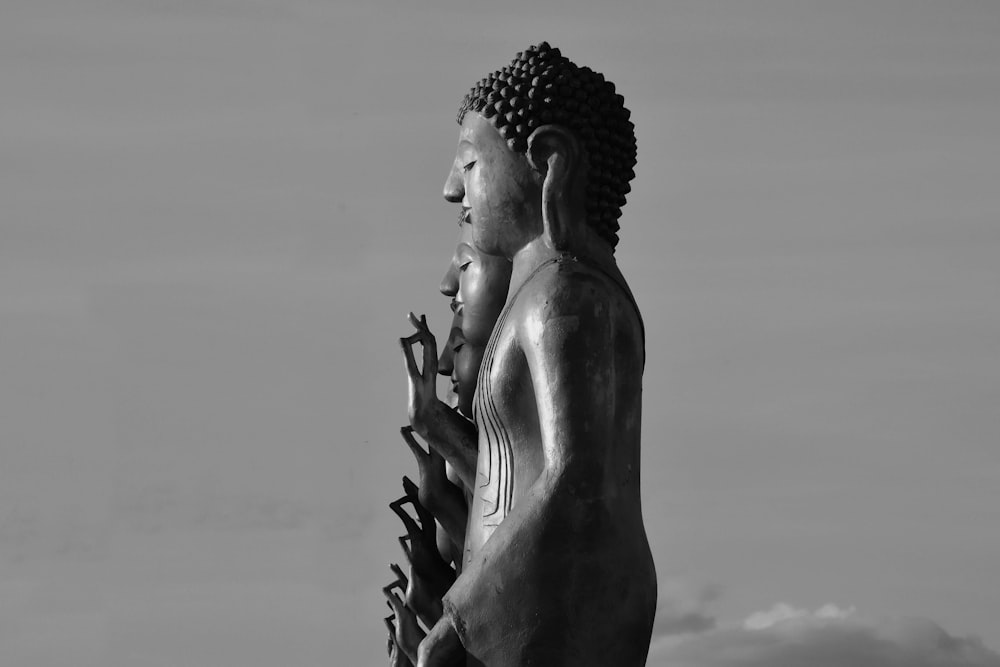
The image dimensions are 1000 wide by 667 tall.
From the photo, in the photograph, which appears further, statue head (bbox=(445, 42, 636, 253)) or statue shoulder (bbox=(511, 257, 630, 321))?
statue head (bbox=(445, 42, 636, 253))

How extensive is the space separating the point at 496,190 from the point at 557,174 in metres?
0.36

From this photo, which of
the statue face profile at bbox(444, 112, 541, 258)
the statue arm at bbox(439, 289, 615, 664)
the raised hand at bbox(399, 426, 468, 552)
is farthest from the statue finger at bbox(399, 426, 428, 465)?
the statue arm at bbox(439, 289, 615, 664)

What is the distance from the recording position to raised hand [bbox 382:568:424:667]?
1034 cm

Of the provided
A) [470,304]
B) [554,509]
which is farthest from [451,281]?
[554,509]

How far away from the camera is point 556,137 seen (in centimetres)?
982

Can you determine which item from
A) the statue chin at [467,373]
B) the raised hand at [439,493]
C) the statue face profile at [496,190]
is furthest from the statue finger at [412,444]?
the statue face profile at [496,190]

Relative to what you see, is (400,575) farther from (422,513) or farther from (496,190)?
(496,190)

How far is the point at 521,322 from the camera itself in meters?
9.48

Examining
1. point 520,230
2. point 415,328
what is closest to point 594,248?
point 520,230

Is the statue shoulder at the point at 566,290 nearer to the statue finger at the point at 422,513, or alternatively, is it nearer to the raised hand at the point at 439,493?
the raised hand at the point at 439,493

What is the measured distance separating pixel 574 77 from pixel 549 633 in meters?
2.50

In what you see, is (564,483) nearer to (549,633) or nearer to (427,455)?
(549,633)

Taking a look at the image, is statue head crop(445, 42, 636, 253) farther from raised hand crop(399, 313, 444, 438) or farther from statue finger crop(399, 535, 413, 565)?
statue finger crop(399, 535, 413, 565)

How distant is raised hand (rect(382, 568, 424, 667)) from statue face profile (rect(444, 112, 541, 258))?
1.70 meters
